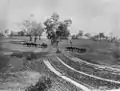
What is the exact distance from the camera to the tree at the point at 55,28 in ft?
11.5

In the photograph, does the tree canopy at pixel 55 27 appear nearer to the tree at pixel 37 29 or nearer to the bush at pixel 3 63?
the tree at pixel 37 29

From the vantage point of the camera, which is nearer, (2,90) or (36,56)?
(2,90)

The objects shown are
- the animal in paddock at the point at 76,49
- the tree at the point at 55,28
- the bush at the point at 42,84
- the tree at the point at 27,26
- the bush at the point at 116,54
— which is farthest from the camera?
the bush at the point at 116,54

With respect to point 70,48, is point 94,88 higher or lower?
lower

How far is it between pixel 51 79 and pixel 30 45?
0.91 meters

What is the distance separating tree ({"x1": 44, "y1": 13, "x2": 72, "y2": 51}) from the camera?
3.51 m

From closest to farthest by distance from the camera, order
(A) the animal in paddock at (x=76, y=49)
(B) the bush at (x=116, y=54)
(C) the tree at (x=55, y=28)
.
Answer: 1. (C) the tree at (x=55, y=28)
2. (A) the animal in paddock at (x=76, y=49)
3. (B) the bush at (x=116, y=54)

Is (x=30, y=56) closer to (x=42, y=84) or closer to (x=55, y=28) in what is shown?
(x=42, y=84)

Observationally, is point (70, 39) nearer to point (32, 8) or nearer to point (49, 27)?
point (49, 27)

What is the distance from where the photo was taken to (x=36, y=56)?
11.5 feet

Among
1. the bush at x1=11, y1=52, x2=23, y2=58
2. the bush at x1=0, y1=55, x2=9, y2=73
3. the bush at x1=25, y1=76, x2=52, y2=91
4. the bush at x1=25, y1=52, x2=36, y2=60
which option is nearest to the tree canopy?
the bush at x1=25, y1=52, x2=36, y2=60

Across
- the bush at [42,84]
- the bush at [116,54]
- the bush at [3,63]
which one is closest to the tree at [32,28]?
the bush at [3,63]

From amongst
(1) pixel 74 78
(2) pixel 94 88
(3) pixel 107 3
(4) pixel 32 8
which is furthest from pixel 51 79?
(3) pixel 107 3

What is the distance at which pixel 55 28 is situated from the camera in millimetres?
3551
